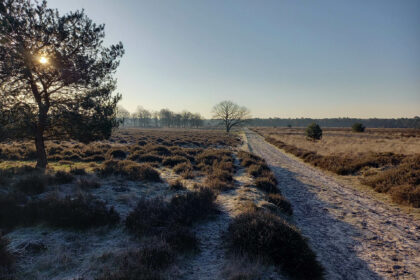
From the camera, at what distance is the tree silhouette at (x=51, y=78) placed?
8.96 meters

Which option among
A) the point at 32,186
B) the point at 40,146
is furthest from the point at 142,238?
the point at 40,146

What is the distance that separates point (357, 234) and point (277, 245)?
3.21 metres

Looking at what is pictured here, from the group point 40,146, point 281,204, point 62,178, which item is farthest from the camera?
point 40,146

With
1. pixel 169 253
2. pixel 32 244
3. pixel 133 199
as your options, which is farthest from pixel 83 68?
pixel 169 253

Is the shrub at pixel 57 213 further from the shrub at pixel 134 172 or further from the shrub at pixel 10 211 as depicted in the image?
the shrub at pixel 134 172

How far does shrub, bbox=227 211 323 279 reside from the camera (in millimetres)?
3699

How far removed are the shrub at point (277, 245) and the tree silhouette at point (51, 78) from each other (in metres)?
9.61

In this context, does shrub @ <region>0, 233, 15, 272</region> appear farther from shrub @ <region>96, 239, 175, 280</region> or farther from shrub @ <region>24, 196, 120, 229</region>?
shrub @ <region>96, 239, 175, 280</region>

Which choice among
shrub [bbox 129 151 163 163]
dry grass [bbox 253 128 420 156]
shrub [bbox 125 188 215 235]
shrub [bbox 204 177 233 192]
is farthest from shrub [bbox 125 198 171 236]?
dry grass [bbox 253 128 420 156]

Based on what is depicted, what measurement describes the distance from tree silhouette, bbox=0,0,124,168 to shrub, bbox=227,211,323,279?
961 cm

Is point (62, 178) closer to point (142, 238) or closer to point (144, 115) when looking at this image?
point (142, 238)

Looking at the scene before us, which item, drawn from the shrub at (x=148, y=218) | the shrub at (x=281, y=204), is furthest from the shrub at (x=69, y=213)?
the shrub at (x=281, y=204)

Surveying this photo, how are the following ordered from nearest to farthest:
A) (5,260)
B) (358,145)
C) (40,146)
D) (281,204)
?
(5,260) < (281,204) < (40,146) < (358,145)

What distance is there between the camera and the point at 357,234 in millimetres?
5570
